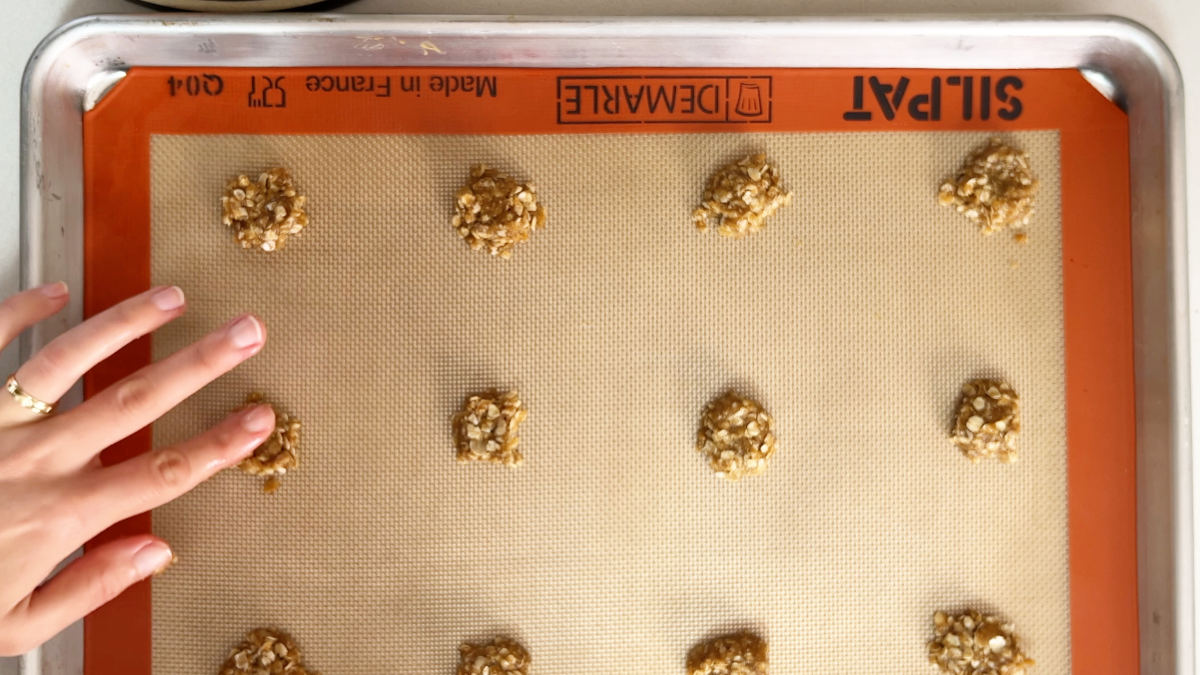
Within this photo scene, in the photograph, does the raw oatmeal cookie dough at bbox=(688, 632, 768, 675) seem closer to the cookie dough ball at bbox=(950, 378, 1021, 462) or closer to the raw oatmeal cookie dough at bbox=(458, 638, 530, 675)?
the raw oatmeal cookie dough at bbox=(458, 638, 530, 675)

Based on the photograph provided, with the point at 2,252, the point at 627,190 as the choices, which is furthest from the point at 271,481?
the point at 627,190

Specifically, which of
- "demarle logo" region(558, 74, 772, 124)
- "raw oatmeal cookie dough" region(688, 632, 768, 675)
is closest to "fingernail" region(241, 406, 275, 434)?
"demarle logo" region(558, 74, 772, 124)

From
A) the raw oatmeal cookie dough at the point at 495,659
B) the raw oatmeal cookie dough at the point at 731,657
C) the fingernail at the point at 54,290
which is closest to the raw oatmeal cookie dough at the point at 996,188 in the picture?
the raw oatmeal cookie dough at the point at 731,657

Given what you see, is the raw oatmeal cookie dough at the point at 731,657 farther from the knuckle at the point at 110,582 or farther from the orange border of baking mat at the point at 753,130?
the knuckle at the point at 110,582

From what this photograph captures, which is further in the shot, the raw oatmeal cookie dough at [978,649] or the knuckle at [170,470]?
the raw oatmeal cookie dough at [978,649]

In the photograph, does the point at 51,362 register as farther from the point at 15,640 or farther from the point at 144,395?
the point at 15,640

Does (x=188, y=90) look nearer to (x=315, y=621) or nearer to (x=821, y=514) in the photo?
(x=315, y=621)
